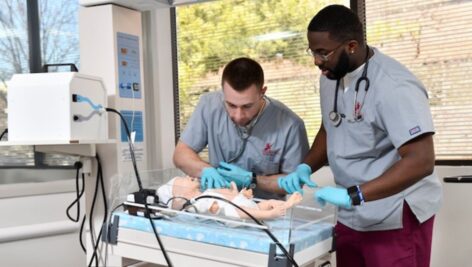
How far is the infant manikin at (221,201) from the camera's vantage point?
1.29 meters

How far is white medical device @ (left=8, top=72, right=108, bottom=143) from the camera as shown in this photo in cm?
154

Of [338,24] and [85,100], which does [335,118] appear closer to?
[338,24]

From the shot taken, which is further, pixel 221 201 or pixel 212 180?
pixel 212 180

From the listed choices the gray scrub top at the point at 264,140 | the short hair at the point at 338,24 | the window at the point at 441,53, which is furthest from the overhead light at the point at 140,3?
the window at the point at 441,53

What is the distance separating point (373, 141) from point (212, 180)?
565mm

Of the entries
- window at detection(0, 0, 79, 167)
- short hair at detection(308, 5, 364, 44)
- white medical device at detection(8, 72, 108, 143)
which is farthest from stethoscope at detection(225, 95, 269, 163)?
window at detection(0, 0, 79, 167)

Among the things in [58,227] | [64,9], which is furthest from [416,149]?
[64,9]

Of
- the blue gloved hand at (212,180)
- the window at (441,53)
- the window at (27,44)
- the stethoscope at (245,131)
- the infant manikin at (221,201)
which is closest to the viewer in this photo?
the infant manikin at (221,201)

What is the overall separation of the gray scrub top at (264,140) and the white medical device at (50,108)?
1.81 ft

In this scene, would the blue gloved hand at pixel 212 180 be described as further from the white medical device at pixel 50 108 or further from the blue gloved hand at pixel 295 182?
the white medical device at pixel 50 108

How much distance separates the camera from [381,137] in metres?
1.52

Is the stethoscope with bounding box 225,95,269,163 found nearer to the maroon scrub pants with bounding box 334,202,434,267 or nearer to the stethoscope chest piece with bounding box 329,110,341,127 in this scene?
the stethoscope chest piece with bounding box 329,110,341,127

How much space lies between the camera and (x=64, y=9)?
2.58 m

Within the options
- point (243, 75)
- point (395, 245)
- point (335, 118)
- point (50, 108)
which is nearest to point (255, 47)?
point (243, 75)
